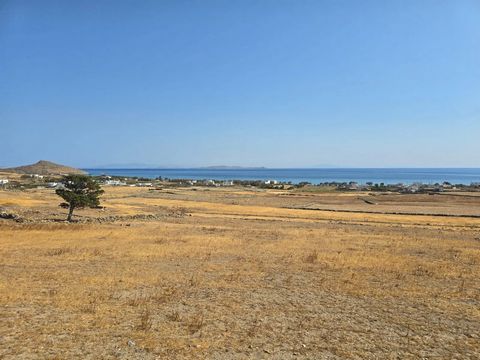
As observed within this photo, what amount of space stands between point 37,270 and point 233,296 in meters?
9.03

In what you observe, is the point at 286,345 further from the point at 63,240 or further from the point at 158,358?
the point at 63,240

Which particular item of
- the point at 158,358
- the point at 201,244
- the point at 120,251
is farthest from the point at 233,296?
the point at 201,244

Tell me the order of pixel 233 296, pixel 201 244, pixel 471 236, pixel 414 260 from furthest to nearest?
pixel 471 236 → pixel 201 244 → pixel 414 260 → pixel 233 296

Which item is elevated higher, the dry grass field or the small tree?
the small tree

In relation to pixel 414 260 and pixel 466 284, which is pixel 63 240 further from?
pixel 466 284

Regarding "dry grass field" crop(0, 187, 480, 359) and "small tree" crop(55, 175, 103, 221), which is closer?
"dry grass field" crop(0, 187, 480, 359)

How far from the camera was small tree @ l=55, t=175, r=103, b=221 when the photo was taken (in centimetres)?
3990

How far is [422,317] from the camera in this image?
39.9 ft

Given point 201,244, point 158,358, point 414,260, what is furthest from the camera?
point 201,244

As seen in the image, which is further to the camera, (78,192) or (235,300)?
(78,192)

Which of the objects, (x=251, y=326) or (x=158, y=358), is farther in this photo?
(x=251, y=326)

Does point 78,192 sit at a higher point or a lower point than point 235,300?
higher

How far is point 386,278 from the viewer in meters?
17.3

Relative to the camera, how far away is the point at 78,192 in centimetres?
4094
